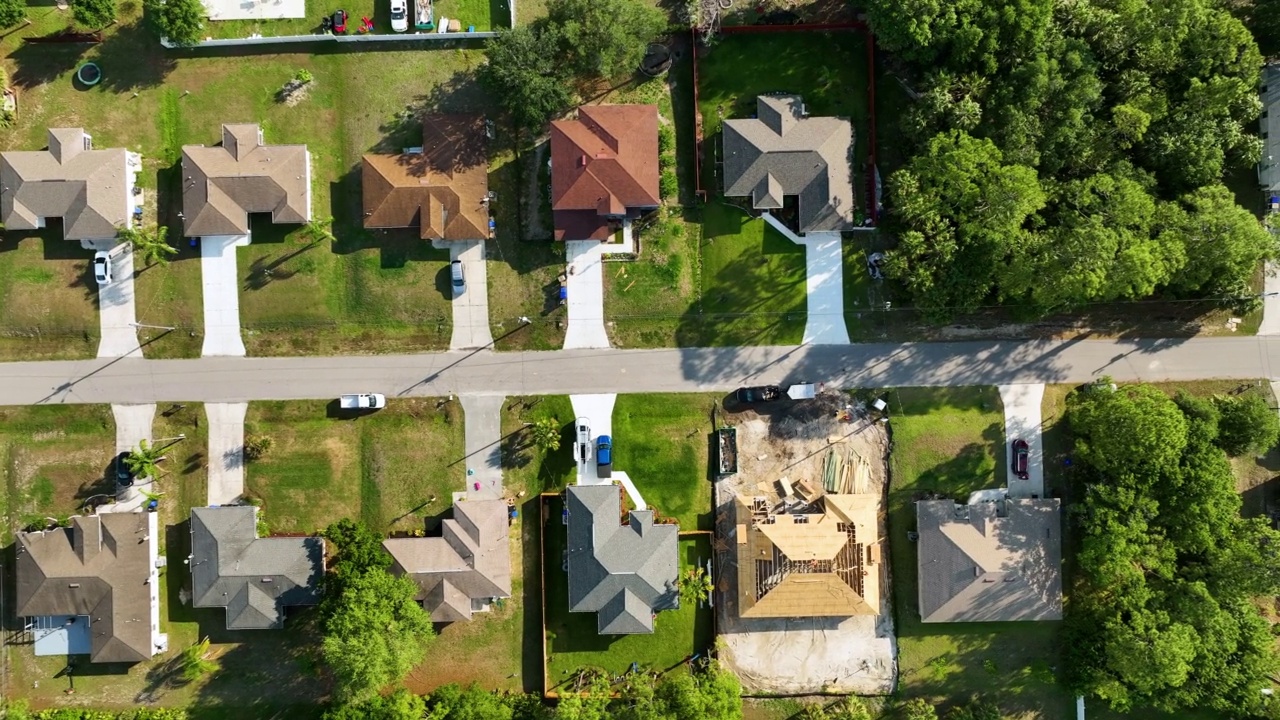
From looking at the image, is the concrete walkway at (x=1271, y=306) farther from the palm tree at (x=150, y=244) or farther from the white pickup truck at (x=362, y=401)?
the palm tree at (x=150, y=244)

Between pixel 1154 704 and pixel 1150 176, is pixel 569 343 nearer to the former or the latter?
pixel 1150 176

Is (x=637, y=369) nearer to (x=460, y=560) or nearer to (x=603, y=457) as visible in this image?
(x=603, y=457)

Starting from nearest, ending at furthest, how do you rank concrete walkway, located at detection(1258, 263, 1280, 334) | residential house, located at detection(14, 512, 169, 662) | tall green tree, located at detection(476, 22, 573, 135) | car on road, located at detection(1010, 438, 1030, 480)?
tall green tree, located at detection(476, 22, 573, 135) < residential house, located at detection(14, 512, 169, 662) < car on road, located at detection(1010, 438, 1030, 480) < concrete walkway, located at detection(1258, 263, 1280, 334)

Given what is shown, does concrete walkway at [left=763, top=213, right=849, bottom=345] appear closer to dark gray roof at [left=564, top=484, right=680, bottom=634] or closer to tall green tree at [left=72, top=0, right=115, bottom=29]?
dark gray roof at [left=564, top=484, right=680, bottom=634]

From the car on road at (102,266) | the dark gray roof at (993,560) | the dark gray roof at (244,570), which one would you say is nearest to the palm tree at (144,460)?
the dark gray roof at (244,570)

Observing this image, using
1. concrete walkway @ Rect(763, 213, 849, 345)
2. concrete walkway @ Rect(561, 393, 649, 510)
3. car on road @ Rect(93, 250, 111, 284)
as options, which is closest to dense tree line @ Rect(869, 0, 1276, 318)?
concrete walkway @ Rect(763, 213, 849, 345)
